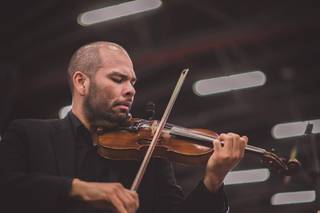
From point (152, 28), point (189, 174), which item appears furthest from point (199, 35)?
point (189, 174)

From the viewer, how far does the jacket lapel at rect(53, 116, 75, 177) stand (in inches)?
90.0

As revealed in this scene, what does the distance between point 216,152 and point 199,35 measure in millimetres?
4638

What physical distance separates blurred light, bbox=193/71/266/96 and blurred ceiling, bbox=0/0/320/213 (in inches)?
5.7

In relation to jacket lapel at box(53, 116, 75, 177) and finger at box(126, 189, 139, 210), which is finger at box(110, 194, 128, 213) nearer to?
finger at box(126, 189, 139, 210)

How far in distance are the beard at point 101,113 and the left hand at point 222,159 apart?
0.46m

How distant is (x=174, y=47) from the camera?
22.5ft

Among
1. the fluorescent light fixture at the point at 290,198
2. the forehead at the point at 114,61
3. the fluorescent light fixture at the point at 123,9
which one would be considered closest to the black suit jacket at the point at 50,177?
the forehead at the point at 114,61

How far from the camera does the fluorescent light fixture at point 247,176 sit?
13.0 m

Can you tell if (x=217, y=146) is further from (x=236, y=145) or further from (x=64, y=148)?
(x=64, y=148)

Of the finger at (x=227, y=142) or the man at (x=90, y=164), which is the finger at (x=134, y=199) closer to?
the man at (x=90, y=164)

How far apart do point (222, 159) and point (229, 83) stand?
6029mm

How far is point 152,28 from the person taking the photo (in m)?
7.00

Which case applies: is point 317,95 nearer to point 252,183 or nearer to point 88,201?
point 252,183

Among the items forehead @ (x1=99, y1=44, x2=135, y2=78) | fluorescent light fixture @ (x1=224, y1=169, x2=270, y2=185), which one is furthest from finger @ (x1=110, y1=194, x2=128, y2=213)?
fluorescent light fixture @ (x1=224, y1=169, x2=270, y2=185)
